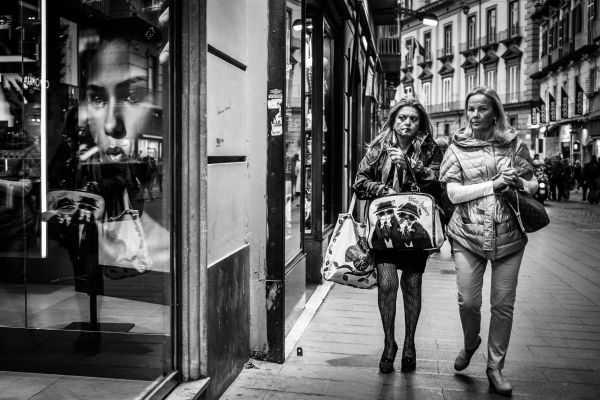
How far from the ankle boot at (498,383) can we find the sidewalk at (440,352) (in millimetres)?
61

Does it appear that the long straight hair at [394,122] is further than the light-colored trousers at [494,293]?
Yes

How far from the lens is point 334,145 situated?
32.8 ft

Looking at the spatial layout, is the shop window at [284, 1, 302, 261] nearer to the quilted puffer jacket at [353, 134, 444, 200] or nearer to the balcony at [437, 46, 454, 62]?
the quilted puffer jacket at [353, 134, 444, 200]

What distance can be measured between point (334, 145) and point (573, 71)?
116 ft

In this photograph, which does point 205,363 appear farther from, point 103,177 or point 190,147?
point 103,177

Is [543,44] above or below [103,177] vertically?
above

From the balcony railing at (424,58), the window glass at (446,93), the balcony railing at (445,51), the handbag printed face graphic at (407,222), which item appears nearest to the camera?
the handbag printed face graphic at (407,222)

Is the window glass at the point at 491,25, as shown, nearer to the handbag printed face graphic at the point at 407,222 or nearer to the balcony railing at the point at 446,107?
the balcony railing at the point at 446,107

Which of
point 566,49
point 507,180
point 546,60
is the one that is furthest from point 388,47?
point 546,60

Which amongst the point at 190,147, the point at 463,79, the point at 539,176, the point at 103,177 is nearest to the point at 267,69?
the point at 190,147

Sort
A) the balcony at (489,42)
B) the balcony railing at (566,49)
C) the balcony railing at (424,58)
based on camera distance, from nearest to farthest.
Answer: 1. the balcony railing at (566,49)
2. the balcony at (489,42)
3. the balcony railing at (424,58)

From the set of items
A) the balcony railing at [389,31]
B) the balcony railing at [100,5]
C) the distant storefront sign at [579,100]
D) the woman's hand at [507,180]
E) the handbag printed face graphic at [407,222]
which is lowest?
the handbag printed face graphic at [407,222]

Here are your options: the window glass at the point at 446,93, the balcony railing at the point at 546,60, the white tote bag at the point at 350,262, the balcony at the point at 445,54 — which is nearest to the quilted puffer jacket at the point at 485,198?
the white tote bag at the point at 350,262

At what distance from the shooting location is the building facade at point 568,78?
1453 inches
